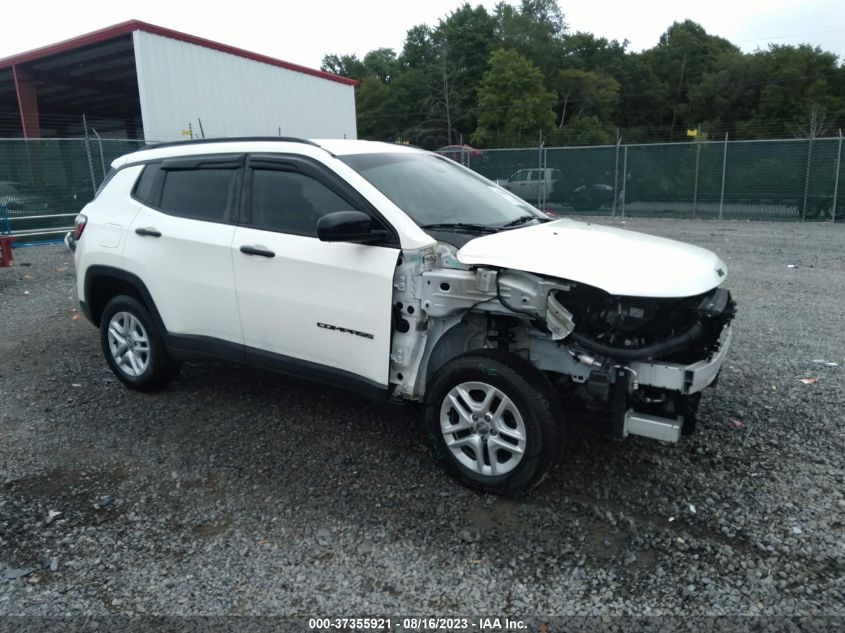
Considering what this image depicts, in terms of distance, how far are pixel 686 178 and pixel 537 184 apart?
14.7 feet

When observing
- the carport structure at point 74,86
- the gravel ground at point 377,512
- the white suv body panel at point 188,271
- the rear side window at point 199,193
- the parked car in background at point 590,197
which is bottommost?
the gravel ground at point 377,512

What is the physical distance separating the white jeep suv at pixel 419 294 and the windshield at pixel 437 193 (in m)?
0.02

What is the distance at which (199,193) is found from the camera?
15.4ft

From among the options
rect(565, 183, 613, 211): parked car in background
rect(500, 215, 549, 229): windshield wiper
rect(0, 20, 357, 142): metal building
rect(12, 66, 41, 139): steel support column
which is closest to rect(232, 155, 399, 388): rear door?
rect(500, 215, 549, 229): windshield wiper

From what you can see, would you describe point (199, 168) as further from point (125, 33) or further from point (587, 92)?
point (587, 92)

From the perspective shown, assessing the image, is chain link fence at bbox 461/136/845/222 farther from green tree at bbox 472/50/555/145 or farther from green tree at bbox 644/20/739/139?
green tree at bbox 644/20/739/139

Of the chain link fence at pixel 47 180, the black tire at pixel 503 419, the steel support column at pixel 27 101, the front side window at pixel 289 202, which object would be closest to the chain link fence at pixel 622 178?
the chain link fence at pixel 47 180

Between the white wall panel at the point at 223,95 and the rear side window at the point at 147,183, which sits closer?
the rear side window at the point at 147,183

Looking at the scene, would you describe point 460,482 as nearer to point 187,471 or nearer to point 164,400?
point 187,471

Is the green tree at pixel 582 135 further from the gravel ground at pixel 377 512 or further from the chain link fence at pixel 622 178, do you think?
the gravel ground at pixel 377 512

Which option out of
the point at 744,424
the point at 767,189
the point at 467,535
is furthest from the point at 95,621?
the point at 767,189

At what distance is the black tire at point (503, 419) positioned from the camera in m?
3.29

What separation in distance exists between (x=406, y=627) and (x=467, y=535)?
2.20 feet

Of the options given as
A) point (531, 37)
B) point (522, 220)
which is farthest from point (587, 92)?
point (522, 220)
